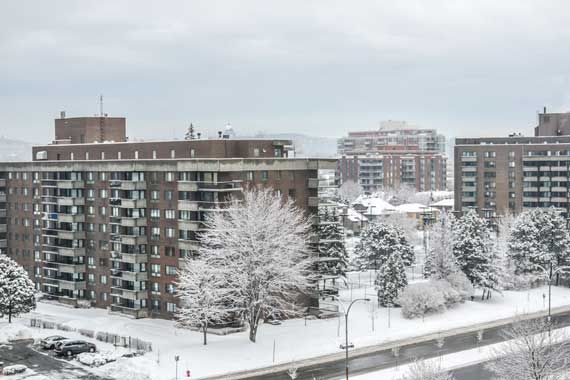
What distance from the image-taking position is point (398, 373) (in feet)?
205

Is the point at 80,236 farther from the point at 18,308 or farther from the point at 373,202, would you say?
the point at 373,202

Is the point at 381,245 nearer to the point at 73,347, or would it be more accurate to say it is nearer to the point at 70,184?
the point at 70,184

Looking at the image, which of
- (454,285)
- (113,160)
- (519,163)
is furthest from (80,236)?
(519,163)

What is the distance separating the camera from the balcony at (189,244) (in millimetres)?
78062

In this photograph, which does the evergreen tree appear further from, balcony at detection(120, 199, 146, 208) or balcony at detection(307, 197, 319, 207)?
balcony at detection(120, 199, 146, 208)

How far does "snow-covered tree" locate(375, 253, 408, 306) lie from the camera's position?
86562mm

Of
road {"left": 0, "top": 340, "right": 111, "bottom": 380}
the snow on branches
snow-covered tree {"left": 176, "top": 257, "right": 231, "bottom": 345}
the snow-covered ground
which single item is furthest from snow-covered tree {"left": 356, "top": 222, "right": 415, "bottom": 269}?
road {"left": 0, "top": 340, "right": 111, "bottom": 380}

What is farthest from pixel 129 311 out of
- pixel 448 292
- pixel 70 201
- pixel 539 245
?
pixel 539 245

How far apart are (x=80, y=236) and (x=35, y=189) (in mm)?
11659

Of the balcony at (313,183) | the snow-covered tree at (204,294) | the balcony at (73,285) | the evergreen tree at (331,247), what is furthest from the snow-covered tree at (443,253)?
the balcony at (73,285)

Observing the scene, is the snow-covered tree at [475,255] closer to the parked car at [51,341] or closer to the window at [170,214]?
the window at [170,214]

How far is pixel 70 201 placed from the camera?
309 feet

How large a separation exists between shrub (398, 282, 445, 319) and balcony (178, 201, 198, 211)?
2411 cm

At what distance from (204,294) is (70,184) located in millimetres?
31198
